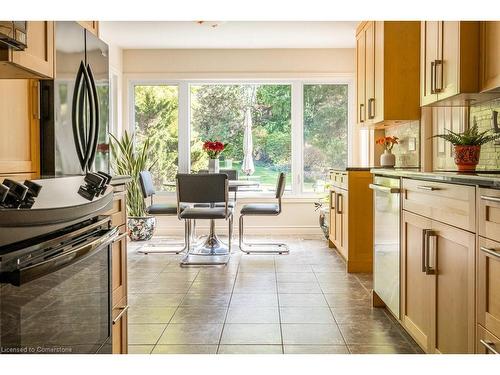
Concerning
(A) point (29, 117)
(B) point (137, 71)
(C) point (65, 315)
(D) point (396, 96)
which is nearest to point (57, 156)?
(A) point (29, 117)

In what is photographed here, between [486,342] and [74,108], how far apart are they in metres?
2.02

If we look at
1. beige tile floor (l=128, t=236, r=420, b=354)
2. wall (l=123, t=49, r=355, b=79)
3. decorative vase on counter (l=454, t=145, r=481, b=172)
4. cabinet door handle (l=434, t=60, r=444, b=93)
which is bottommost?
beige tile floor (l=128, t=236, r=420, b=354)

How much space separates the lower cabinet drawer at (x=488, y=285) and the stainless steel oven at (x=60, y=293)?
1206 mm

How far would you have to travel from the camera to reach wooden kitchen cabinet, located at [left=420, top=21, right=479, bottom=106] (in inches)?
101

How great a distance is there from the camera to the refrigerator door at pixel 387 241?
9.29 ft

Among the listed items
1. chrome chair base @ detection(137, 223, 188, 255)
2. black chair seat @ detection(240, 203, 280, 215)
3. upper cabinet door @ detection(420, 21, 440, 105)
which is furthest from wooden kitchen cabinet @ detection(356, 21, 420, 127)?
chrome chair base @ detection(137, 223, 188, 255)

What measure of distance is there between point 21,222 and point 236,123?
6.17m

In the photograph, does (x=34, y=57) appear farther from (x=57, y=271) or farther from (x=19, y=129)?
(x=57, y=271)

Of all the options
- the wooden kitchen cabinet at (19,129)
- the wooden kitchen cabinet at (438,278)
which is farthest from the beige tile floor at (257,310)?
the wooden kitchen cabinet at (19,129)

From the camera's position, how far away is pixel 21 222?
3.42 feet

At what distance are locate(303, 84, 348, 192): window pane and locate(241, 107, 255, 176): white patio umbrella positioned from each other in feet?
2.49

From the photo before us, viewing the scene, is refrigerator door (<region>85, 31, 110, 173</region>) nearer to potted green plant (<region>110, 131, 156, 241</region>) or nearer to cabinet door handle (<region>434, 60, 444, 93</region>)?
cabinet door handle (<region>434, 60, 444, 93</region>)

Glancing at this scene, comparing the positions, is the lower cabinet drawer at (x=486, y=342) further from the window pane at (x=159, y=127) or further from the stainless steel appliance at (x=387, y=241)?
the window pane at (x=159, y=127)
